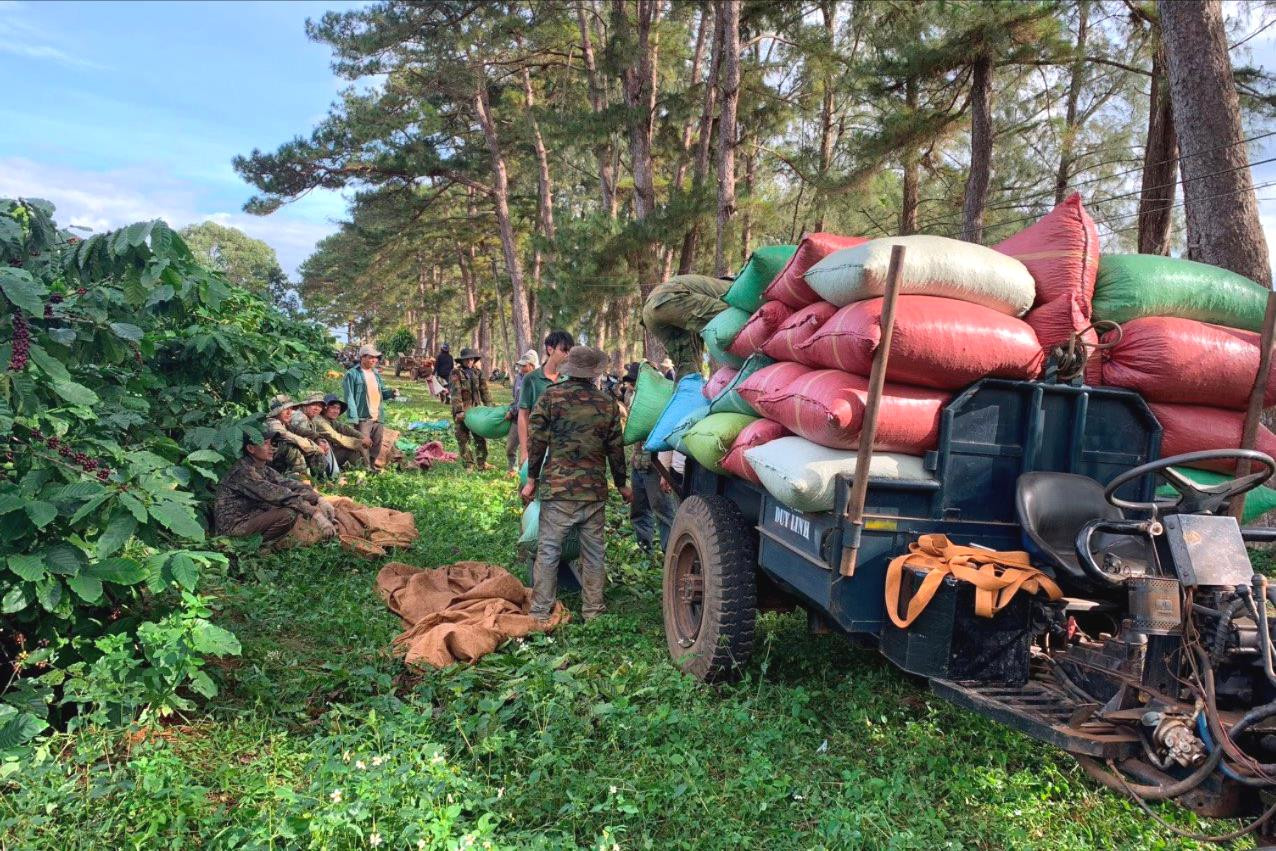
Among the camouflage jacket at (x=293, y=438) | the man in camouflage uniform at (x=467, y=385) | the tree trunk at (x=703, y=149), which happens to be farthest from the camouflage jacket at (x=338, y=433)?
the tree trunk at (x=703, y=149)

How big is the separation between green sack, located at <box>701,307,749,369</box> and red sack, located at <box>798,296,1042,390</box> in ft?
4.84

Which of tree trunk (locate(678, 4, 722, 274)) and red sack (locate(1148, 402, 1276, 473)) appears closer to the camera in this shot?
red sack (locate(1148, 402, 1276, 473))

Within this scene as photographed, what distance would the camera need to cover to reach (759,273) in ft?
15.0

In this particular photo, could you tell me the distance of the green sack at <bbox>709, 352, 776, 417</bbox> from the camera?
439 centimetres

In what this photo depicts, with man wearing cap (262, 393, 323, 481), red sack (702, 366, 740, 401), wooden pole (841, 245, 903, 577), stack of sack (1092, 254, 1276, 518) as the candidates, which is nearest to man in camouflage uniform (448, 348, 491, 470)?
man wearing cap (262, 393, 323, 481)

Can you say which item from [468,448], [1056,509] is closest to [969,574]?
[1056,509]

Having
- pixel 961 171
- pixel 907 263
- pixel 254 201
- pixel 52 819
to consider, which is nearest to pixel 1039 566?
pixel 907 263

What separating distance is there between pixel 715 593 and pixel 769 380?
1081mm

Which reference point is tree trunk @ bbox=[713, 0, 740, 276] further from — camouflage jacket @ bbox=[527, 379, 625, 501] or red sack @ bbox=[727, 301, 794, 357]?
red sack @ bbox=[727, 301, 794, 357]

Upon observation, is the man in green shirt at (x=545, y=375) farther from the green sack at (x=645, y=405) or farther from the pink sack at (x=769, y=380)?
the pink sack at (x=769, y=380)

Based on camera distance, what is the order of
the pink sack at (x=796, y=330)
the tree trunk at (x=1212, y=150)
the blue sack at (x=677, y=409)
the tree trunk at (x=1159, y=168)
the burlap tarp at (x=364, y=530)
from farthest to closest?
the tree trunk at (x=1159, y=168) < the burlap tarp at (x=364, y=530) < the tree trunk at (x=1212, y=150) < the blue sack at (x=677, y=409) < the pink sack at (x=796, y=330)

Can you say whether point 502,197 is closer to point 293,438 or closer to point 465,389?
point 465,389

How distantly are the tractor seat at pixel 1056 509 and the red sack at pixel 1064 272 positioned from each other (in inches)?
23.6

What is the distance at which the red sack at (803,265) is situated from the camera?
3.78 m
